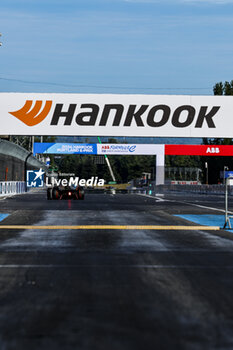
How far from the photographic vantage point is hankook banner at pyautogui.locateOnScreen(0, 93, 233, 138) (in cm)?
3553

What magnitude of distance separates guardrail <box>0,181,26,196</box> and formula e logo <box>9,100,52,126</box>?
1163 cm

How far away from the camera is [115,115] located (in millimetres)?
36156

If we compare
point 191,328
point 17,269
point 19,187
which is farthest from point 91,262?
point 19,187

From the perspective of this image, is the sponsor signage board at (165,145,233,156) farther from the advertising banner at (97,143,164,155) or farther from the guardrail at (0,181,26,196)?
the guardrail at (0,181,26,196)

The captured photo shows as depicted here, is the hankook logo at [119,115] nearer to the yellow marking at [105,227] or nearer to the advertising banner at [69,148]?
the yellow marking at [105,227]

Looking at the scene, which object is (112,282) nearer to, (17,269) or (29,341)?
(17,269)

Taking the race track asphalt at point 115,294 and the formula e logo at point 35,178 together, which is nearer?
the race track asphalt at point 115,294

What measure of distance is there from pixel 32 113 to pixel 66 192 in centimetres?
790

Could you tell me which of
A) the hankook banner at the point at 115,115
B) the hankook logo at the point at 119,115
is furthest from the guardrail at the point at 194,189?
the hankook logo at the point at 119,115

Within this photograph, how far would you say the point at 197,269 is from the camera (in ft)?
31.6

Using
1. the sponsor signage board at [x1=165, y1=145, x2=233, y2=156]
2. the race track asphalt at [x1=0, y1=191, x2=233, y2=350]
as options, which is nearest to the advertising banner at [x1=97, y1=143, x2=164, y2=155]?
the sponsor signage board at [x1=165, y1=145, x2=233, y2=156]

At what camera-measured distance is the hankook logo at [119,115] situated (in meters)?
35.5

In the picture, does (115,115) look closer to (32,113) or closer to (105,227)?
(32,113)

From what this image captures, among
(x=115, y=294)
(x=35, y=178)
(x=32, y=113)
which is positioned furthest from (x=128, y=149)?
(x=115, y=294)
